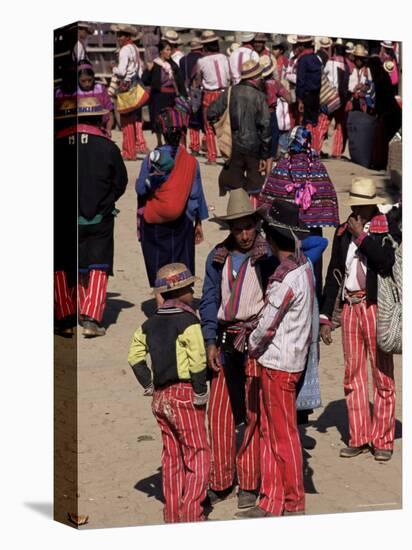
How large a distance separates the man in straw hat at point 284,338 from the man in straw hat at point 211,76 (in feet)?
3.19

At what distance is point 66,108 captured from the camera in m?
12.0

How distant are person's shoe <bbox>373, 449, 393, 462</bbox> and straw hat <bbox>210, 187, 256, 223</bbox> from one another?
2118 mm

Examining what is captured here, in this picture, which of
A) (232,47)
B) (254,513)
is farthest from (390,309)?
(232,47)

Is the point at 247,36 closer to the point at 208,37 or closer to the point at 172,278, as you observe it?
the point at 208,37

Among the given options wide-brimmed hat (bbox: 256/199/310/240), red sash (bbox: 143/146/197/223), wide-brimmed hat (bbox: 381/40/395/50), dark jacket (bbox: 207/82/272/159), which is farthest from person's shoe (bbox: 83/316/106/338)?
wide-brimmed hat (bbox: 381/40/395/50)

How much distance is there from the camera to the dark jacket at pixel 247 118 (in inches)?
510

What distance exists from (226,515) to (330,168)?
2610mm

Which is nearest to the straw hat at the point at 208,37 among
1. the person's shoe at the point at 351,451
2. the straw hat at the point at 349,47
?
the straw hat at the point at 349,47

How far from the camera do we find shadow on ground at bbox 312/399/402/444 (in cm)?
1319

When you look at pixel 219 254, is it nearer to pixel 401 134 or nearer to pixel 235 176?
pixel 235 176

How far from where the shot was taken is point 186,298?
11742 millimetres

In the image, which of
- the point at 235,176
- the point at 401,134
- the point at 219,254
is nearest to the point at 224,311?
the point at 219,254

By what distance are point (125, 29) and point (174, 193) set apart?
121cm

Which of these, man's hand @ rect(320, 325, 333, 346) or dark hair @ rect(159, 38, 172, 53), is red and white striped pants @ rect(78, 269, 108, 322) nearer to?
man's hand @ rect(320, 325, 333, 346)
